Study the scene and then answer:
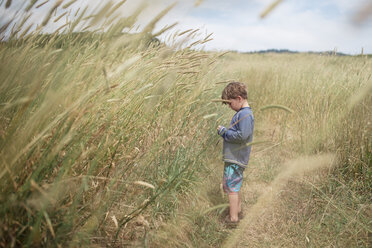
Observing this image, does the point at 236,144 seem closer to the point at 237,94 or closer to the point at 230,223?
the point at 237,94

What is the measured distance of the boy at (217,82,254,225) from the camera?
186 centimetres

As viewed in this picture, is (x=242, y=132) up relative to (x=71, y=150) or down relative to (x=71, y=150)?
down

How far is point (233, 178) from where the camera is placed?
6.29ft

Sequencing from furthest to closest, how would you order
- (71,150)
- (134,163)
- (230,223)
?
1. (230,223)
2. (134,163)
3. (71,150)

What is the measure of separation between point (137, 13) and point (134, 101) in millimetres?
526

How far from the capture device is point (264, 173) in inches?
102

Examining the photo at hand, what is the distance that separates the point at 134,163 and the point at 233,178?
2.79ft

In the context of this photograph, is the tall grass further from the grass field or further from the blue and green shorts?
the blue and green shorts

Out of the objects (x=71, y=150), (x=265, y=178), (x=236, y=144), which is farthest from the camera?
(x=265, y=178)

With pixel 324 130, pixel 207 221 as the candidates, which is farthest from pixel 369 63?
pixel 207 221

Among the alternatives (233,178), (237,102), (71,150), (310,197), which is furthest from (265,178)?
(71,150)

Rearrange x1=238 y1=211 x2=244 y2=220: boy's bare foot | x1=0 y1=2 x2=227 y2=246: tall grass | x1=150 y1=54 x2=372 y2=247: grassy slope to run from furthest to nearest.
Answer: x1=238 y1=211 x2=244 y2=220: boy's bare foot, x1=150 y1=54 x2=372 y2=247: grassy slope, x1=0 y1=2 x2=227 y2=246: tall grass

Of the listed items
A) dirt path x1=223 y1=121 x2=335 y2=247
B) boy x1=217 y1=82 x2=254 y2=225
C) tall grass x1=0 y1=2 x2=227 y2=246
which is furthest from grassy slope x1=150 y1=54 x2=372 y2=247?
tall grass x1=0 y1=2 x2=227 y2=246

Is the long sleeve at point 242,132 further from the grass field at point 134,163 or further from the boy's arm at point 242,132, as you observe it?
the grass field at point 134,163
